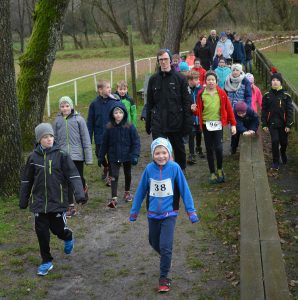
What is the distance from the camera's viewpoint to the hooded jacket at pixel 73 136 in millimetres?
8312

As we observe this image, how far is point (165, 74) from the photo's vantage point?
8.77 metres

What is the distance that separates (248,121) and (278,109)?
0.55 meters

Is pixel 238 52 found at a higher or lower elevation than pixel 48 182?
higher

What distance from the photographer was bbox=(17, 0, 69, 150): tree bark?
1099 centimetres

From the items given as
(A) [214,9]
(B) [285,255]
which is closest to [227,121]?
(B) [285,255]

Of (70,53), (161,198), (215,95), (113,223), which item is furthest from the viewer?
(70,53)

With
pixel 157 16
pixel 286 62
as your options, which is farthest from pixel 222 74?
pixel 157 16

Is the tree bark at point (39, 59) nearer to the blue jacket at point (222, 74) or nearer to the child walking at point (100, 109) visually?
the child walking at point (100, 109)

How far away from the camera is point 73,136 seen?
833cm

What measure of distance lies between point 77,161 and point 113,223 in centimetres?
110

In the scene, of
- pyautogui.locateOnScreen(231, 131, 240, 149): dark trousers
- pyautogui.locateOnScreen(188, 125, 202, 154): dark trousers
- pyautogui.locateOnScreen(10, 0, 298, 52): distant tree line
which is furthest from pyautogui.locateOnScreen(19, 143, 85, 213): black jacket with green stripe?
pyautogui.locateOnScreen(10, 0, 298, 52): distant tree line

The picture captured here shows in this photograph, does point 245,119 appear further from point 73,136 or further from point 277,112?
point 73,136

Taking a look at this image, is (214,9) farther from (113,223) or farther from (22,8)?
(113,223)

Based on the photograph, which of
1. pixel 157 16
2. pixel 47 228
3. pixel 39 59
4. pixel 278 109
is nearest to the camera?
pixel 47 228
